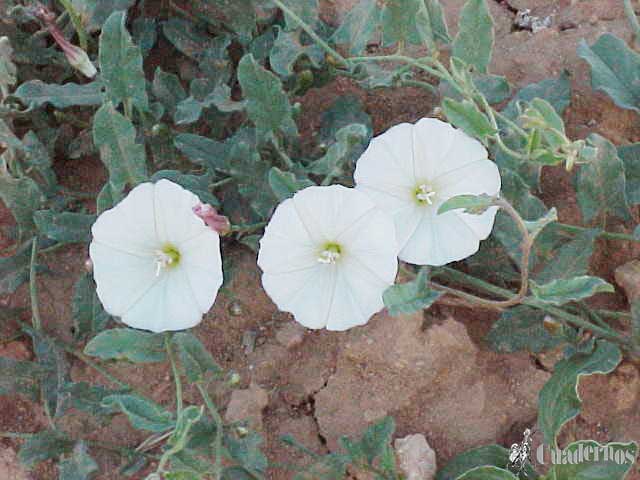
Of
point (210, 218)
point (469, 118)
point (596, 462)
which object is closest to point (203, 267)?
point (210, 218)

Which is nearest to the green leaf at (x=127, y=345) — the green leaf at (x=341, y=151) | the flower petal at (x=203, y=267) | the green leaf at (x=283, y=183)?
the flower petal at (x=203, y=267)

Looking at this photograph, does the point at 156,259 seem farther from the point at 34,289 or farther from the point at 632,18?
the point at 632,18

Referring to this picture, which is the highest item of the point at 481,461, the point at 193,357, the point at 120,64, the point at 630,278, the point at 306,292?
the point at 120,64

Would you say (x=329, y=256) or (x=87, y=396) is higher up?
(x=329, y=256)

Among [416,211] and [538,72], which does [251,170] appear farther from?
[538,72]

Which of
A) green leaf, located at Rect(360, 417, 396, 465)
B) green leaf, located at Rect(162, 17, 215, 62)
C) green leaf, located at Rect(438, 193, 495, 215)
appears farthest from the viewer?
green leaf, located at Rect(162, 17, 215, 62)

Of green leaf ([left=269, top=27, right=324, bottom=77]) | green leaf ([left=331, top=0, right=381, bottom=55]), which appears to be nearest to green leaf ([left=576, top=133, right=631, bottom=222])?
green leaf ([left=331, top=0, right=381, bottom=55])

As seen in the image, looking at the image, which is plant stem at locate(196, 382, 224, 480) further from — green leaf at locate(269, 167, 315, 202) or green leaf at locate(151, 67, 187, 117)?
green leaf at locate(151, 67, 187, 117)
